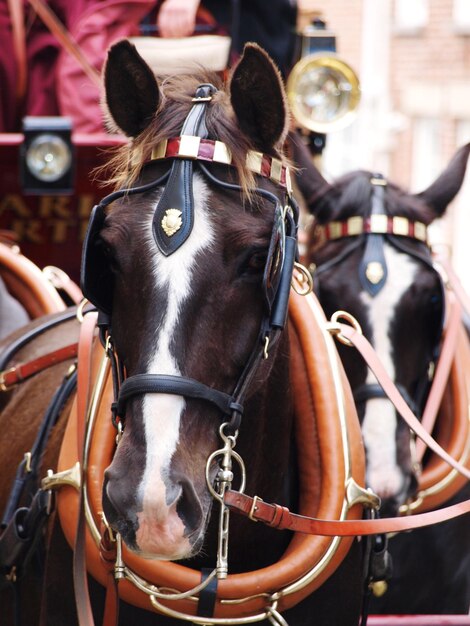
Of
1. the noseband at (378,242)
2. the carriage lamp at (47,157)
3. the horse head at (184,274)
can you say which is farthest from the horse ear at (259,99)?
the carriage lamp at (47,157)

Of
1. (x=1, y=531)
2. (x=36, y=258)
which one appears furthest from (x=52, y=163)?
(x=1, y=531)

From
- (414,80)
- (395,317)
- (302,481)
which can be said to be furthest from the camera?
(414,80)

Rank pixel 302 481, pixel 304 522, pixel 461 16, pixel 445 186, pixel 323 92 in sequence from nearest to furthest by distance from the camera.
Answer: pixel 304 522 < pixel 302 481 < pixel 445 186 < pixel 323 92 < pixel 461 16

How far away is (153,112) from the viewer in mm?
2277

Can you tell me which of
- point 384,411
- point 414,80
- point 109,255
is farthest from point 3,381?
point 414,80

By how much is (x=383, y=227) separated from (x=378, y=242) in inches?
2.5

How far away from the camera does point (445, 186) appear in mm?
3707

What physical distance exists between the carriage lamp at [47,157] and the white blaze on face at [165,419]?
2.26 m

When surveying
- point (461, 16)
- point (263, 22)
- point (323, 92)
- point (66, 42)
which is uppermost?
point (461, 16)

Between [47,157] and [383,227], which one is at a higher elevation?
[47,157]

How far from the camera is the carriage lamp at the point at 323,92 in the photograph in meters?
4.62

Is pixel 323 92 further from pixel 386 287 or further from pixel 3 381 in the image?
pixel 3 381

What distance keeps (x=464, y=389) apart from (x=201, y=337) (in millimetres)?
1798

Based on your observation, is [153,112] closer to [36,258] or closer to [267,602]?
[267,602]
